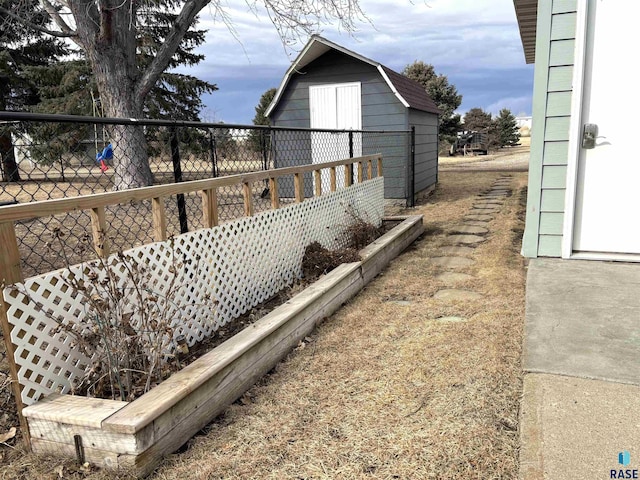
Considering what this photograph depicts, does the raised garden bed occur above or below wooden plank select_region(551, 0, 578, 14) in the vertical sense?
below

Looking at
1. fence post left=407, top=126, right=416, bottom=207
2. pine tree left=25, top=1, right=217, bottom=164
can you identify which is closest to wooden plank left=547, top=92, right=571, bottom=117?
fence post left=407, top=126, right=416, bottom=207

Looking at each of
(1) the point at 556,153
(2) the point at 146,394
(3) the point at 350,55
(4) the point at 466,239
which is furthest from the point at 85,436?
(3) the point at 350,55

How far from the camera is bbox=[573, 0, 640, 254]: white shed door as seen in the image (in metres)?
3.65

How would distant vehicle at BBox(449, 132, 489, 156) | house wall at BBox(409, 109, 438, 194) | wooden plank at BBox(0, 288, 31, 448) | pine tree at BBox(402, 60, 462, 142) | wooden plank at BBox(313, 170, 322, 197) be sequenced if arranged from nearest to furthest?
wooden plank at BBox(0, 288, 31, 448)
wooden plank at BBox(313, 170, 322, 197)
house wall at BBox(409, 109, 438, 194)
distant vehicle at BBox(449, 132, 489, 156)
pine tree at BBox(402, 60, 462, 142)

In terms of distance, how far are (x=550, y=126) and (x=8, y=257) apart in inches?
156

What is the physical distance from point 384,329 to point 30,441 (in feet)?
6.80

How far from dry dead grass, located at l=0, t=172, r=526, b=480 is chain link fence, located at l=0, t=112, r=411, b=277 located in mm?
1166

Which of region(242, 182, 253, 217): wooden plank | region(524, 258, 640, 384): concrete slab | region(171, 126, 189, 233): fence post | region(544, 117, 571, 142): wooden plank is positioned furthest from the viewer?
region(544, 117, 571, 142): wooden plank

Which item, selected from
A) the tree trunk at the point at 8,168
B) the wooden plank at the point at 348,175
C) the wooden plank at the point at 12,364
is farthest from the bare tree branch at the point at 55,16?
the wooden plank at the point at 12,364

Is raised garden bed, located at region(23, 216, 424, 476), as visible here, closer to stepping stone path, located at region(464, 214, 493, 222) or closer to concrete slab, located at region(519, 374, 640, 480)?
concrete slab, located at region(519, 374, 640, 480)

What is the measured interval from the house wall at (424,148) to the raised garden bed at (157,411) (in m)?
7.69

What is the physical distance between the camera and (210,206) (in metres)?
2.99

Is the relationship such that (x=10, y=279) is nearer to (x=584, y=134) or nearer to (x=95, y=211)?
(x=95, y=211)

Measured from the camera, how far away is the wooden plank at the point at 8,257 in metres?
1.80
